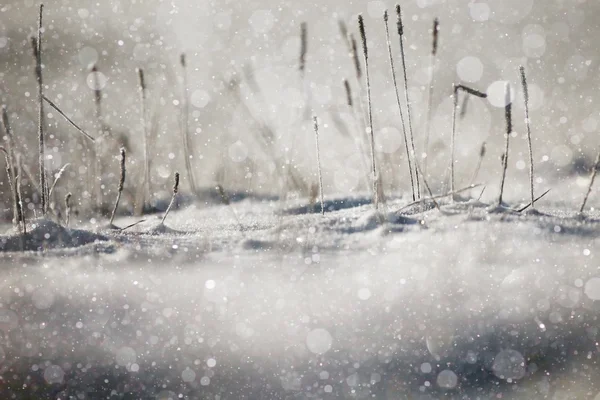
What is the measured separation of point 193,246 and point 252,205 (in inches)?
40.9

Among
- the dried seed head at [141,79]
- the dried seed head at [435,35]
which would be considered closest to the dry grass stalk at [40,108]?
the dried seed head at [141,79]

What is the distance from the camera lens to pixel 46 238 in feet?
4.18

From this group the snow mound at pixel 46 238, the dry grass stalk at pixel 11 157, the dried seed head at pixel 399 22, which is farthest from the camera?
the dried seed head at pixel 399 22

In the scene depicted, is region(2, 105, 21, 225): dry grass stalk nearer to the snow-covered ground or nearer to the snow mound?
the snow mound

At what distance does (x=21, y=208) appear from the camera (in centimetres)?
128

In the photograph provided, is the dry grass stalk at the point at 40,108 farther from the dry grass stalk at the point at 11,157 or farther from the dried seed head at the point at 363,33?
the dried seed head at the point at 363,33

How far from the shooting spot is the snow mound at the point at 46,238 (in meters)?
1.20

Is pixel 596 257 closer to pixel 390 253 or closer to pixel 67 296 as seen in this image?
pixel 390 253

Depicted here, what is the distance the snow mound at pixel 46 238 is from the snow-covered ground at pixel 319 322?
0.52 feet

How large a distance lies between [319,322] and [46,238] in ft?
2.72

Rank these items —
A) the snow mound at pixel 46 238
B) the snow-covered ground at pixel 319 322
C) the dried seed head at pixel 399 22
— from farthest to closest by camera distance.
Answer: the dried seed head at pixel 399 22 → the snow mound at pixel 46 238 → the snow-covered ground at pixel 319 322

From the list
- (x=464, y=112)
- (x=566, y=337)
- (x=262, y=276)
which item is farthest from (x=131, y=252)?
(x=464, y=112)

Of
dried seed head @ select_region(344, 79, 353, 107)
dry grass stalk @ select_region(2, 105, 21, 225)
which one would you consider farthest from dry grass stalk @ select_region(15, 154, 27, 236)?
dried seed head @ select_region(344, 79, 353, 107)

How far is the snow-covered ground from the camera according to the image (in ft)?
2.62
